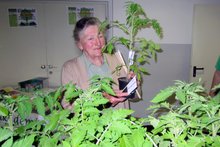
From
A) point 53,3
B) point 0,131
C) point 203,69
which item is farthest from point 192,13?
point 0,131

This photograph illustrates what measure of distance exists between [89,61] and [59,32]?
2023mm

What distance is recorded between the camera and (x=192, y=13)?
3.35 m

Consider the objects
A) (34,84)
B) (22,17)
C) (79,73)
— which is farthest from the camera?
(22,17)

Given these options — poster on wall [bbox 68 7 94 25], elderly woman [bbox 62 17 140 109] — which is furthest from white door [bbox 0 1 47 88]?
elderly woman [bbox 62 17 140 109]

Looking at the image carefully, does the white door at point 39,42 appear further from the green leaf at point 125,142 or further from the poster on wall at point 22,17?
the green leaf at point 125,142

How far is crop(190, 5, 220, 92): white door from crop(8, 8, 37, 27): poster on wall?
2.64 meters

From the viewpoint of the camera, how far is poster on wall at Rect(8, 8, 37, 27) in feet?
10.7

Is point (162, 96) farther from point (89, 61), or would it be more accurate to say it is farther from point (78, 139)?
point (89, 61)

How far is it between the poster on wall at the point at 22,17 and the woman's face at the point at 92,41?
211 centimetres

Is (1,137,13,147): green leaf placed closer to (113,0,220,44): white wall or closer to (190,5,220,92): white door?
(113,0,220,44): white wall

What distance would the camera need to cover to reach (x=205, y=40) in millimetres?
3359

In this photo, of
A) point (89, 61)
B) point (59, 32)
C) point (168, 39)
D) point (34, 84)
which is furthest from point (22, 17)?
point (168, 39)

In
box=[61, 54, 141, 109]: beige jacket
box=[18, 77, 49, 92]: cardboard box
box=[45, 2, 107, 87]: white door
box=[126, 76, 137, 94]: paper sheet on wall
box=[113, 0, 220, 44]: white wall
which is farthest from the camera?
box=[45, 2, 107, 87]: white door

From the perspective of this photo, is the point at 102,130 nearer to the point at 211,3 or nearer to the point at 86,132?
the point at 86,132
